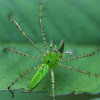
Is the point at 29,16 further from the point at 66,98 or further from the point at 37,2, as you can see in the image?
the point at 66,98

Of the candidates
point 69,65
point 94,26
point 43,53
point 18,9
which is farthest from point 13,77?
point 94,26

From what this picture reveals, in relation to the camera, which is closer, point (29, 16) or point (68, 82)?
point (68, 82)

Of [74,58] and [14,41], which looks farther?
[14,41]

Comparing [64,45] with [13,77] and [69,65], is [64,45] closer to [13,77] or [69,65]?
[69,65]

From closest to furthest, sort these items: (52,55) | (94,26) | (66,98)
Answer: (66,98) → (94,26) → (52,55)

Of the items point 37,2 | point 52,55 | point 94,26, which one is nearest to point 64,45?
point 52,55

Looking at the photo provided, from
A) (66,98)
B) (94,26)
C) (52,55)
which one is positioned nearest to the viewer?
(66,98)

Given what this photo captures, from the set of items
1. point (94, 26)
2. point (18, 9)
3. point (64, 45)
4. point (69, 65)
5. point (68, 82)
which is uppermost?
point (18, 9)

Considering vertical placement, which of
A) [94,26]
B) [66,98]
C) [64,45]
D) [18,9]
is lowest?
[66,98]

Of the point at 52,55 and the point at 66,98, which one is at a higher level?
the point at 52,55
